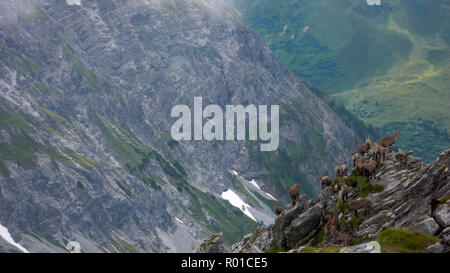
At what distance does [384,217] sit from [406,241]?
1247 centimetres

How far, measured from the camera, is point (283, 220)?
6059cm

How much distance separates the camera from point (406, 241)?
135 ft

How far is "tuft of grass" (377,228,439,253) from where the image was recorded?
40031 mm

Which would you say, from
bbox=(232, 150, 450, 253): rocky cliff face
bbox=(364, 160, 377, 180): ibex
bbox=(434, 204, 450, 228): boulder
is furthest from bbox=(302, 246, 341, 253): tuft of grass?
bbox=(364, 160, 377, 180): ibex

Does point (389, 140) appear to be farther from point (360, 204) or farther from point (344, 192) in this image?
point (360, 204)

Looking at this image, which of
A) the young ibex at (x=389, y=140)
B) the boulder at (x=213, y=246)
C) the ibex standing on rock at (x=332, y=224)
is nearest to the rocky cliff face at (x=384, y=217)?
the ibex standing on rock at (x=332, y=224)

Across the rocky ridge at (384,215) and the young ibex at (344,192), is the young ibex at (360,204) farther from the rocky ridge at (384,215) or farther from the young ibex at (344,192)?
the young ibex at (344,192)

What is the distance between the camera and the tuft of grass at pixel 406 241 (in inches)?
1576
